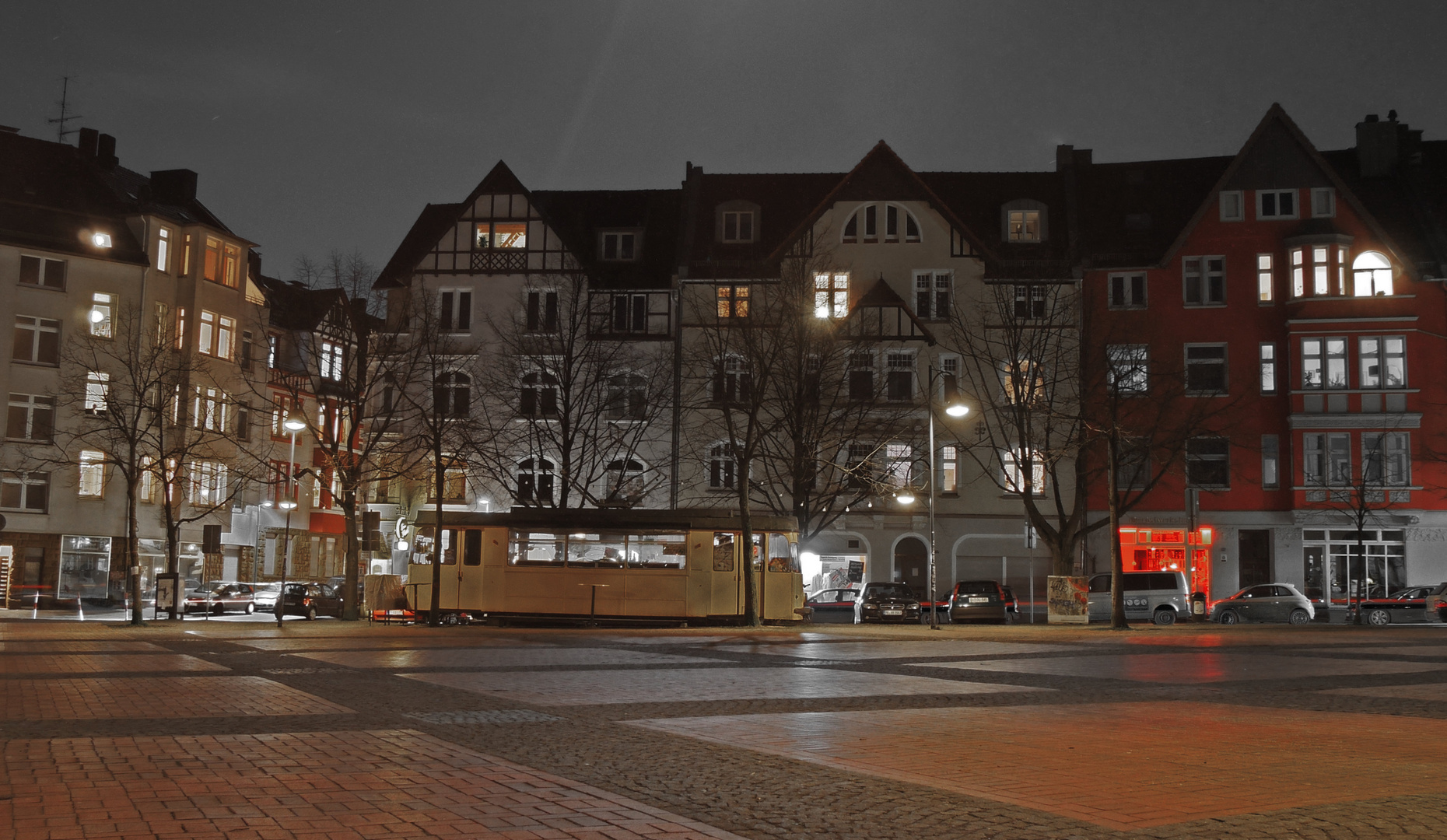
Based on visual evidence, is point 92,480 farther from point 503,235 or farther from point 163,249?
point 503,235

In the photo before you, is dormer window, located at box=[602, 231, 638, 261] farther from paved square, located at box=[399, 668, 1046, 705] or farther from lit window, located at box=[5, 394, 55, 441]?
paved square, located at box=[399, 668, 1046, 705]

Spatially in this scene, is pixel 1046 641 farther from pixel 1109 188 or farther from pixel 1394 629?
pixel 1109 188

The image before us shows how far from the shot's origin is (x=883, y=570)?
53.9 m

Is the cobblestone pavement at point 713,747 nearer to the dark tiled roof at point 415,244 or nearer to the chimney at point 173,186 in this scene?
the dark tiled roof at point 415,244

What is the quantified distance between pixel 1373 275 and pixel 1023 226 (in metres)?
13.4

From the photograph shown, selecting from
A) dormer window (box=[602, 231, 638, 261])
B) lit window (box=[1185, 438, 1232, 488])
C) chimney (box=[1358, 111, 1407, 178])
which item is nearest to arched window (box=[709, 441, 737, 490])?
dormer window (box=[602, 231, 638, 261])

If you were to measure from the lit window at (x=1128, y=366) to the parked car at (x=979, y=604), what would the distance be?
25.1 feet

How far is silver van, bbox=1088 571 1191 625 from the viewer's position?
43688 mm

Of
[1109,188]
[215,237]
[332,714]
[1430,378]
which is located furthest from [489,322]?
[332,714]

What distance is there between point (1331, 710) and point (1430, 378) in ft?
139

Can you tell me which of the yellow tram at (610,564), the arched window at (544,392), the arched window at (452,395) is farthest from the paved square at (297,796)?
the arched window at (544,392)

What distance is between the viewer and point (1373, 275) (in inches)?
2037

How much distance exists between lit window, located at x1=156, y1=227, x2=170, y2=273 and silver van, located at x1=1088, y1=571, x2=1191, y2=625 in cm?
3965

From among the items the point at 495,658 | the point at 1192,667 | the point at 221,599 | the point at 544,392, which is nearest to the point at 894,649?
the point at 1192,667
